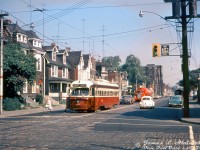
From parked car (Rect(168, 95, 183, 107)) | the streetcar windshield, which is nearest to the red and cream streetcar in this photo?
the streetcar windshield

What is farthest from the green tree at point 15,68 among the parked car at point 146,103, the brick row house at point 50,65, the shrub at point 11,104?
the parked car at point 146,103

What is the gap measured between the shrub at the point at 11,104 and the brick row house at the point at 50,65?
5.38 meters

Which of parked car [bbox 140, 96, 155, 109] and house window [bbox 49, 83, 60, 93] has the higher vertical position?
house window [bbox 49, 83, 60, 93]

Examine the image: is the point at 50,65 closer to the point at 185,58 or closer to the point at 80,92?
the point at 80,92

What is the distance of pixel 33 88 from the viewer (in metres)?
56.3

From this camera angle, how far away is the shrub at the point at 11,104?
40062 millimetres

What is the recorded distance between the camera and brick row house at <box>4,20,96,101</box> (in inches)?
2100

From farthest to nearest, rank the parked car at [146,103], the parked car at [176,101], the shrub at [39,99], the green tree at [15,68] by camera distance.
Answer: the shrub at [39,99] → the parked car at [176,101] → the parked car at [146,103] → the green tree at [15,68]

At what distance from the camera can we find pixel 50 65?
64562 mm

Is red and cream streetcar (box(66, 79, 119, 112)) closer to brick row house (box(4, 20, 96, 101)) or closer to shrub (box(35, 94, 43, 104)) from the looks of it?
brick row house (box(4, 20, 96, 101))

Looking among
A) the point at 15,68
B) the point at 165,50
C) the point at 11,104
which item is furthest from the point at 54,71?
the point at 165,50

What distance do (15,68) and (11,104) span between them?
170 inches

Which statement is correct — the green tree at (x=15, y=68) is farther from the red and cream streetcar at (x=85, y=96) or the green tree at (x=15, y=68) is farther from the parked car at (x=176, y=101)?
the parked car at (x=176, y=101)

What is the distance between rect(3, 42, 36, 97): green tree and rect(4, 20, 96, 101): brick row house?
333 cm
